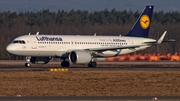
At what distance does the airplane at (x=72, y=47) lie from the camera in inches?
2430

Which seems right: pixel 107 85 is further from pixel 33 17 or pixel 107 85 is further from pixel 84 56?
pixel 33 17

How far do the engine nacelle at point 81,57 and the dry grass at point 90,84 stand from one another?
42.9 feet

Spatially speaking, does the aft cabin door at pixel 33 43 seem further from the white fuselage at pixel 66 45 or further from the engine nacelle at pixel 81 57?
the engine nacelle at pixel 81 57

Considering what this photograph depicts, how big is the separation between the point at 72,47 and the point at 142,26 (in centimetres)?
1096

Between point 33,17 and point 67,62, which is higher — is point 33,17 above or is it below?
above

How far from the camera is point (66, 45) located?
63.7 m

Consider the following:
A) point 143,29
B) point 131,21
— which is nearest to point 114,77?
point 143,29

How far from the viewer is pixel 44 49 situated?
62.0 m

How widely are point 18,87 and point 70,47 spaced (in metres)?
27.3

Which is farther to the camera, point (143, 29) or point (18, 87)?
point (143, 29)

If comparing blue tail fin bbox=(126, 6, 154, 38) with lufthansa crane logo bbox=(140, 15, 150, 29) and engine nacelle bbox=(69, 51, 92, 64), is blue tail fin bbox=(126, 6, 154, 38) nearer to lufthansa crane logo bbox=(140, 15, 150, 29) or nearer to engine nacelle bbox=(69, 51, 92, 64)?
lufthansa crane logo bbox=(140, 15, 150, 29)

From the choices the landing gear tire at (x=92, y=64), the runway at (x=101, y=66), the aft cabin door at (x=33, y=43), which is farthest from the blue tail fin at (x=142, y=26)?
the aft cabin door at (x=33, y=43)

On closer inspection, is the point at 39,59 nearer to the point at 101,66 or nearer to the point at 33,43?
the point at 33,43

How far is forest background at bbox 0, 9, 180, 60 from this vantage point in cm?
10271
